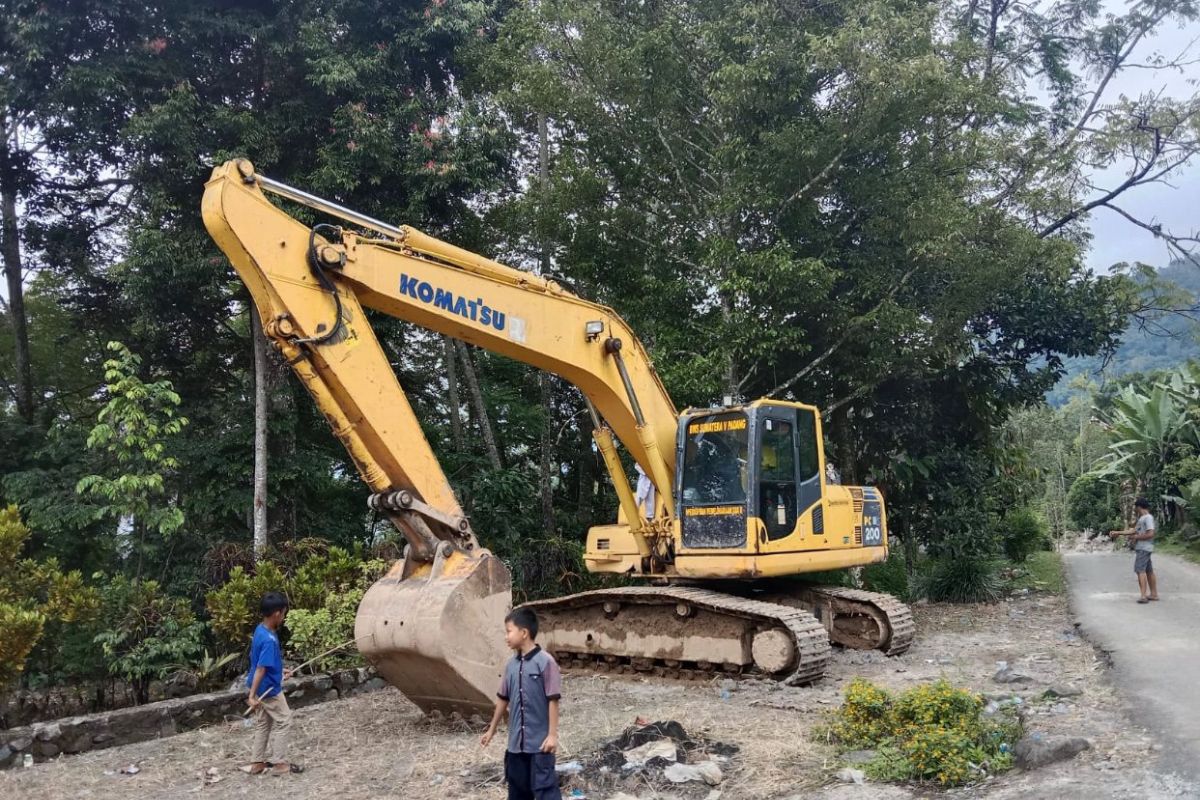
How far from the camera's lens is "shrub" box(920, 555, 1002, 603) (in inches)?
559

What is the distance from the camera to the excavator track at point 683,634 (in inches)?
328

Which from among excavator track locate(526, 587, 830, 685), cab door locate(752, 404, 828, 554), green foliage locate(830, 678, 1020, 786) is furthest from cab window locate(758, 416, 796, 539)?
green foliage locate(830, 678, 1020, 786)

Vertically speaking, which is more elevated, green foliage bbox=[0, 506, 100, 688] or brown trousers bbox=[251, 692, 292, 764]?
green foliage bbox=[0, 506, 100, 688]

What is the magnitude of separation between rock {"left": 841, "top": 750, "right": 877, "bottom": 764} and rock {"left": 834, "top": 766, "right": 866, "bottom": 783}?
0.67 ft

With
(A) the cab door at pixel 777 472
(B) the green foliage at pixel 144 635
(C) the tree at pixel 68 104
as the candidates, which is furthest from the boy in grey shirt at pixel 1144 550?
(C) the tree at pixel 68 104

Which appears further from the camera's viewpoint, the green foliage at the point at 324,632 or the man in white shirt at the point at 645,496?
the man in white shirt at the point at 645,496

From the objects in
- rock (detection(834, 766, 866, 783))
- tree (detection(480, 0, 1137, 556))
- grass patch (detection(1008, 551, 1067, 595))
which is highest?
tree (detection(480, 0, 1137, 556))

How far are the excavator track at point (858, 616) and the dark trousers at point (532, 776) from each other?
634 centimetres

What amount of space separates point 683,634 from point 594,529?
70.6 inches

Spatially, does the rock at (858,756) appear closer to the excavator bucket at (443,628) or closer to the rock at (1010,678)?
the excavator bucket at (443,628)

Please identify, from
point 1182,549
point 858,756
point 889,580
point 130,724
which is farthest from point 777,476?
point 1182,549

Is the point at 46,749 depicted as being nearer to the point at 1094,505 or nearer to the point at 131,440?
the point at 131,440

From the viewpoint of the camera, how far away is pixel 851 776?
211 inches

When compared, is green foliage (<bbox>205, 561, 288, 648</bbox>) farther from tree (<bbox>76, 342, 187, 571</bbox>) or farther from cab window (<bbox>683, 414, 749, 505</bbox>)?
cab window (<bbox>683, 414, 749, 505</bbox>)
